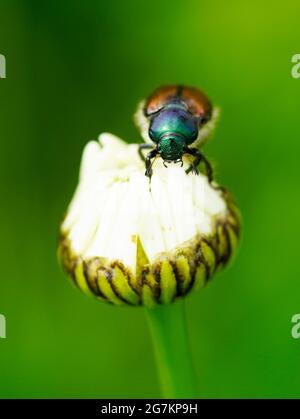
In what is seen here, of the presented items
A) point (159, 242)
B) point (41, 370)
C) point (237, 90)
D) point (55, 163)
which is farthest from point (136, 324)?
point (159, 242)

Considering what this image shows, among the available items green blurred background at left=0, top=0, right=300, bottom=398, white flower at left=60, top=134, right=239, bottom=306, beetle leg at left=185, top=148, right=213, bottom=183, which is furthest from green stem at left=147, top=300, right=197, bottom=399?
green blurred background at left=0, top=0, right=300, bottom=398

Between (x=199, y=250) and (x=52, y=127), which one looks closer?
(x=199, y=250)

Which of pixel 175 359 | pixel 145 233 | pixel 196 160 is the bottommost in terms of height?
pixel 175 359

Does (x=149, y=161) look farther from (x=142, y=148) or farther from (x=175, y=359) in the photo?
(x=175, y=359)

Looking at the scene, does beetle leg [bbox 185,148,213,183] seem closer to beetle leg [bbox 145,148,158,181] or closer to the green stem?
beetle leg [bbox 145,148,158,181]

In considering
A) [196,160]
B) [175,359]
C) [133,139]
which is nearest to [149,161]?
[196,160]

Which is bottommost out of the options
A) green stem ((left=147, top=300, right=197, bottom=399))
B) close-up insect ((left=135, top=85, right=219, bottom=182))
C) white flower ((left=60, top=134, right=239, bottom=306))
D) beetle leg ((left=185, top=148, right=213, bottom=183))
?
green stem ((left=147, top=300, right=197, bottom=399))

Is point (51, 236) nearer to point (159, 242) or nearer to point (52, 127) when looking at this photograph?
point (52, 127)
